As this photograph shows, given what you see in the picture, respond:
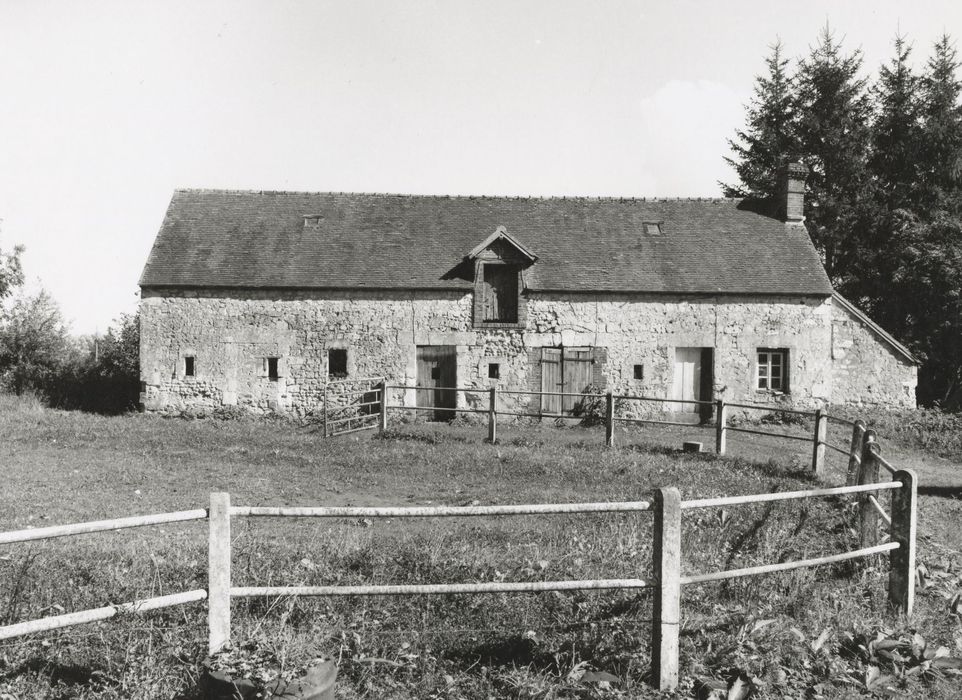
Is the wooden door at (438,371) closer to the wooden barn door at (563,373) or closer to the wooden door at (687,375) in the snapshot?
the wooden barn door at (563,373)

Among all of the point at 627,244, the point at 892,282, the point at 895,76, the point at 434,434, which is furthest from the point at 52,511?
the point at 895,76

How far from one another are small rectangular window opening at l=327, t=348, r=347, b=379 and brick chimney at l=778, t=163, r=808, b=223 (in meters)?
14.4

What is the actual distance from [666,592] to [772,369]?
1773 centimetres

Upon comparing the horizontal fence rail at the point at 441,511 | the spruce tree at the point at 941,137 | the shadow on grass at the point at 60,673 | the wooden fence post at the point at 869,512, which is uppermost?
the spruce tree at the point at 941,137

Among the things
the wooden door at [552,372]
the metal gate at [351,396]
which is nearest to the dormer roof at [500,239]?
the wooden door at [552,372]

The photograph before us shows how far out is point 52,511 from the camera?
867 centimetres

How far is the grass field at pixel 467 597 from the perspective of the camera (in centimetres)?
428

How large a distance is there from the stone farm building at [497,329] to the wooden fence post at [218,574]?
51.2ft

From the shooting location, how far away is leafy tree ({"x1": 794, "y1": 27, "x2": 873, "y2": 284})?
2911 cm

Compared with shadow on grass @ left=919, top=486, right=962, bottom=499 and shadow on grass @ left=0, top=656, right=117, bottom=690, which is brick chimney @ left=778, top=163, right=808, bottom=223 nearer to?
shadow on grass @ left=919, top=486, right=962, bottom=499

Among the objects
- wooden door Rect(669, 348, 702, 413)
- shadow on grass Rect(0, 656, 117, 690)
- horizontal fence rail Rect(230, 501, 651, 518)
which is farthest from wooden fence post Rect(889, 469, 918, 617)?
wooden door Rect(669, 348, 702, 413)

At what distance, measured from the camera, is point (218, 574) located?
13.5ft

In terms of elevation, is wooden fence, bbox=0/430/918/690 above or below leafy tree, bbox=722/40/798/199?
below

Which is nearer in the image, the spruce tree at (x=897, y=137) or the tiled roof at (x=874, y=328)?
the tiled roof at (x=874, y=328)
